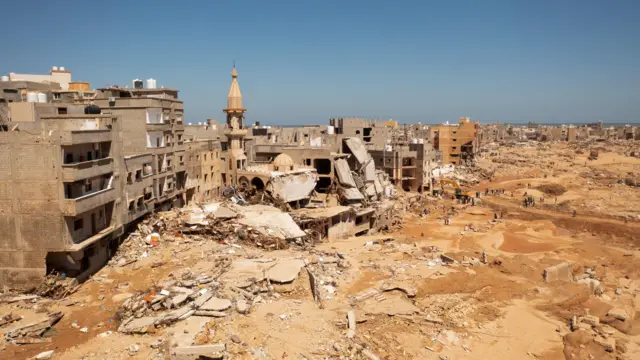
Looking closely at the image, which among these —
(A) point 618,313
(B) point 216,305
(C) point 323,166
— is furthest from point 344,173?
(A) point 618,313

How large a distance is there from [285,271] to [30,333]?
33.9 feet

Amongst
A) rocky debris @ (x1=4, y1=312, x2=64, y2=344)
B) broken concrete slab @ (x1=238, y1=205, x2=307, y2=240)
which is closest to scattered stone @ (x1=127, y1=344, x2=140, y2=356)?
rocky debris @ (x1=4, y1=312, x2=64, y2=344)

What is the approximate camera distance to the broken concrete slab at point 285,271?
20.5 m

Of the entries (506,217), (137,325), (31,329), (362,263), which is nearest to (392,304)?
(362,263)

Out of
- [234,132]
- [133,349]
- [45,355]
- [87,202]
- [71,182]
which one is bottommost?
[45,355]

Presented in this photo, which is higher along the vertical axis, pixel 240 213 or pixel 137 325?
pixel 240 213

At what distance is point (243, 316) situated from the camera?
17.5 meters

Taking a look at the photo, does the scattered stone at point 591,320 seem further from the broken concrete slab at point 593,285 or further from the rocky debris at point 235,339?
the rocky debris at point 235,339

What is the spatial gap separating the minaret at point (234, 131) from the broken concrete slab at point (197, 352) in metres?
24.5

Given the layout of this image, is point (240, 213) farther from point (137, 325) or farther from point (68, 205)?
point (137, 325)

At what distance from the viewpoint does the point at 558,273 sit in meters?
26.1

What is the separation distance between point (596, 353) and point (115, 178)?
924 inches

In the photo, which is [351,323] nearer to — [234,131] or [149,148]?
[149,148]

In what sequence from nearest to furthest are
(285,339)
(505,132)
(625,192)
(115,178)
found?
(285,339), (115,178), (625,192), (505,132)
